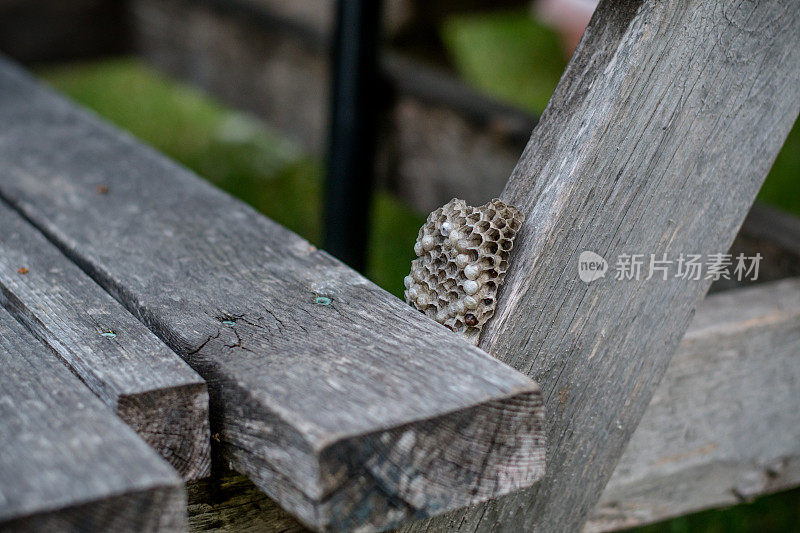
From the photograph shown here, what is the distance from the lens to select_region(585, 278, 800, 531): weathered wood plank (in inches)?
52.2

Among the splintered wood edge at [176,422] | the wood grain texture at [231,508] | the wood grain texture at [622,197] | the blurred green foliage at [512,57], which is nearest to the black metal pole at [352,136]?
the wood grain texture at [622,197]

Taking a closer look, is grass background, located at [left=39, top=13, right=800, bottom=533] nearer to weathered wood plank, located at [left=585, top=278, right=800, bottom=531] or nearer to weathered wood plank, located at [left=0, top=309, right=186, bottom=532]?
weathered wood plank, located at [left=585, top=278, right=800, bottom=531]

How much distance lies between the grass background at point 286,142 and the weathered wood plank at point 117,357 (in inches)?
80.5

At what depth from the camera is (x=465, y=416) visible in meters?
0.81

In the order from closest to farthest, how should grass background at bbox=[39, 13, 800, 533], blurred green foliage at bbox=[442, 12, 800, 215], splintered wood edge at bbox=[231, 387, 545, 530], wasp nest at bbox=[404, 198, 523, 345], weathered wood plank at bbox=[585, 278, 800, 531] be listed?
splintered wood edge at bbox=[231, 387, 545, 530]
wasp nest at bbox=[404, 198, 523, 345]
weathered wood plank at bbox=[585, 278, 800, 531]
grass background at bbox=[39, 13, 800, 533]
blurred green foliage at bbox=[442, 12, 800, 215]

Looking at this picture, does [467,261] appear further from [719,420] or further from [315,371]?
[719,420]

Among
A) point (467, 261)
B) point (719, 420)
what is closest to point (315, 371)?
point (467, 261)

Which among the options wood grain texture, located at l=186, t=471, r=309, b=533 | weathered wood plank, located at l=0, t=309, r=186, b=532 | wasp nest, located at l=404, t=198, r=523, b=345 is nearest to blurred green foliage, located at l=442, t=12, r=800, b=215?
wasp nest, located at l=404, t=198, r=523, b=345

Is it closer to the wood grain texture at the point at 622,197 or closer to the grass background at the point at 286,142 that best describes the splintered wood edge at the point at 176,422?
the wood grain texture at the point at 622,197

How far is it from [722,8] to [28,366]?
2.93ft

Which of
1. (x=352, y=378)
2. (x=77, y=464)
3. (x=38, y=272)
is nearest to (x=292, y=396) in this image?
(x=352, y=378)

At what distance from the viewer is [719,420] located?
1394mm

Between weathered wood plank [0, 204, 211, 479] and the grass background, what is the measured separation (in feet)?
6.71

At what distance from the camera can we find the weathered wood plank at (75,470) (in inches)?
26.1
